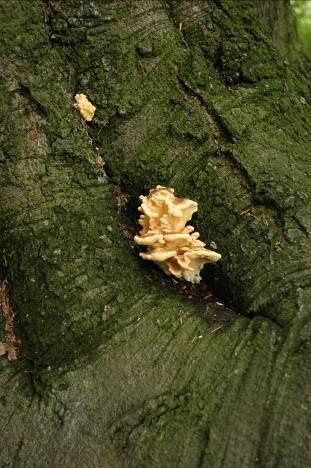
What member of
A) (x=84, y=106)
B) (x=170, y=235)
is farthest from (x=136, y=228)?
(x=84, y=106)

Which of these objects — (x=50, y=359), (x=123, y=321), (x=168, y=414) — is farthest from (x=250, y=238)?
(x=50, y=359)

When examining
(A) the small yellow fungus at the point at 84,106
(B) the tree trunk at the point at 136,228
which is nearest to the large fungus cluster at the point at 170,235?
(B) the tree trunk at the point at 136,228

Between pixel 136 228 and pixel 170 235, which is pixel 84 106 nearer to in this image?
pixel 136 228

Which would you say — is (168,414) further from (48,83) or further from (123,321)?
(48,83)

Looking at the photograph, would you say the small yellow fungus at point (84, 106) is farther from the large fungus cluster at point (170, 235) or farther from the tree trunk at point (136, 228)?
the large fungus cluster at point (170, 235)

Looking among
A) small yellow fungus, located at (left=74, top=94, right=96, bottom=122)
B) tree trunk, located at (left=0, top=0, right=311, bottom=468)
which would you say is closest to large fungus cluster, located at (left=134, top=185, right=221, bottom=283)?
tree trunk, located at (left=0, top=0, right=311, bottom=468)

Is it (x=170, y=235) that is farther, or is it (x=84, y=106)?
(x=84, y=106)
